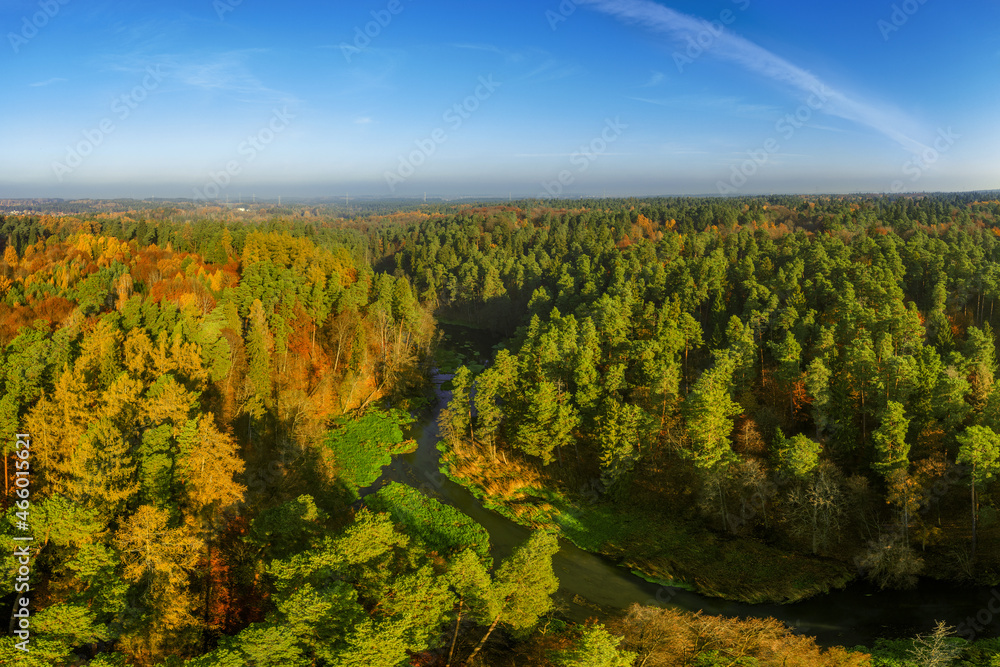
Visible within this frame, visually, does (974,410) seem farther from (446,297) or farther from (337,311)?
(446,297)

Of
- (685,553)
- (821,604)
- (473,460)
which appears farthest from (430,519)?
(821,604)

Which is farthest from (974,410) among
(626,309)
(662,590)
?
(626,309)

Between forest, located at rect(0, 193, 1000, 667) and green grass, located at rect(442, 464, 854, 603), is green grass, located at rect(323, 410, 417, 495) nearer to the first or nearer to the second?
forest, located at rect(0, 193, 1000, 667)

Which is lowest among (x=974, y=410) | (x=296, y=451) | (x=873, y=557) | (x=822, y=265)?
(x=873, y=557)


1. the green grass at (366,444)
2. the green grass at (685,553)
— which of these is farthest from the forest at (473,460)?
the green grass at (366,444)

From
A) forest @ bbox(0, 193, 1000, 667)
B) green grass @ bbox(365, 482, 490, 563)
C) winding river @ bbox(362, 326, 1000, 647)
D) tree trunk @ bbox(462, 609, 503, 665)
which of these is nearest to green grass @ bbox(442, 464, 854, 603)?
forest @ bbox(0, 193, 1000, 667)

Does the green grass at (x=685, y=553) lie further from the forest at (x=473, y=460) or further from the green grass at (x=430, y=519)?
the green grass at (x=430, y=519)
